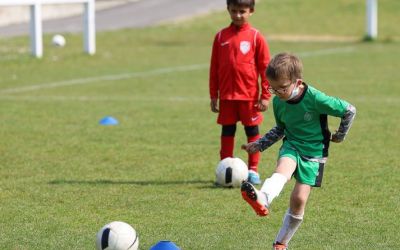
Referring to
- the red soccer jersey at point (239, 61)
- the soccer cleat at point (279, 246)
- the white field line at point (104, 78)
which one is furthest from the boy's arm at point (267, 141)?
the white field line at point (104, 78)

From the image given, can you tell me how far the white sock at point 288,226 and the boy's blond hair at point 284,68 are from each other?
97 centimetres

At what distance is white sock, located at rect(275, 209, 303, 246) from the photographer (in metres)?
6.93

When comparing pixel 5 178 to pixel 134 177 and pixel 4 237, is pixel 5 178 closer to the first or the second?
pixel 134 177

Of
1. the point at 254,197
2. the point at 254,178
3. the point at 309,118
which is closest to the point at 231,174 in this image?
the point at 254,178

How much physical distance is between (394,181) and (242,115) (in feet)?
5.39

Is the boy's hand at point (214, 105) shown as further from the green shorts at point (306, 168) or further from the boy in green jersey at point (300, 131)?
the green shorts at point (306, 168)

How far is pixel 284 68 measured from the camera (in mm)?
6617

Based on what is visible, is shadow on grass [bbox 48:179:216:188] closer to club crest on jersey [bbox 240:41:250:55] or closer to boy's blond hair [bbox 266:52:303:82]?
club crest on jersey [bbox 240:41:250:55]

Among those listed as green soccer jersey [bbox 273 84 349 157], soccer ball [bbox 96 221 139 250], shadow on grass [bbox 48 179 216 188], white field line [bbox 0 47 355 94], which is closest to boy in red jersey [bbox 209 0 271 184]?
shadow on grass [bbox 48 179 216 188]

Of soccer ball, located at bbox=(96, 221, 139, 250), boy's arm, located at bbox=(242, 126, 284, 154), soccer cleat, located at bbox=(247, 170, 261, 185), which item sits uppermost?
boy's arm, located at bbox=(242, 126, 284, 154)

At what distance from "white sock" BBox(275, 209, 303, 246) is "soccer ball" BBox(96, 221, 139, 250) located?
1021 millimetres

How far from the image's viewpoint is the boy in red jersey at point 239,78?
991 centimetres

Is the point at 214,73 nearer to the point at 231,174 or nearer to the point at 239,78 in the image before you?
the point at 239,78

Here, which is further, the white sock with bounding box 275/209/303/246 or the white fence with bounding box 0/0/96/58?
the white fence with bounding box 0/0/96/58
